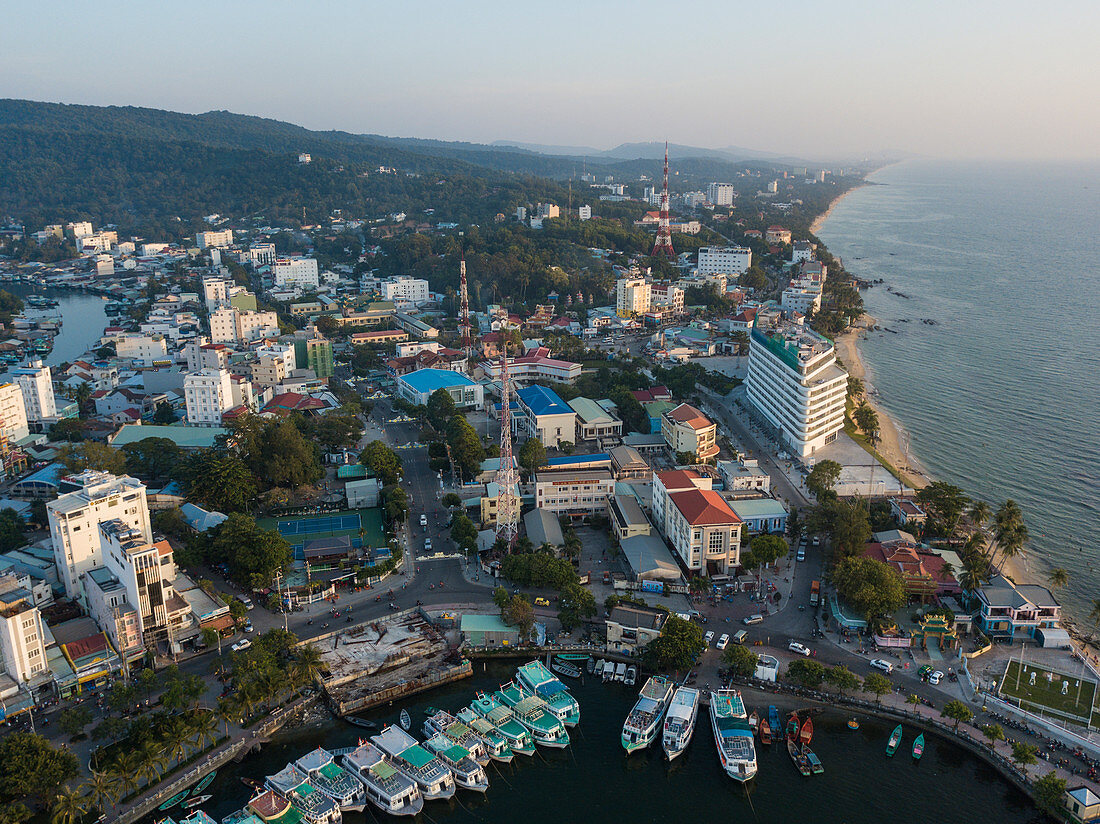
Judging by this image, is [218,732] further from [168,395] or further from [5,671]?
[168,395]

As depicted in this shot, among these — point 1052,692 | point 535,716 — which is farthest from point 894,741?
point 535,716

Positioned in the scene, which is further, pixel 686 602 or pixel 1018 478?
pixel 1018 478

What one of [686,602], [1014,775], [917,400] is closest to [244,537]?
[686,602]

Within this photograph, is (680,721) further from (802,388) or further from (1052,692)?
(802,388)

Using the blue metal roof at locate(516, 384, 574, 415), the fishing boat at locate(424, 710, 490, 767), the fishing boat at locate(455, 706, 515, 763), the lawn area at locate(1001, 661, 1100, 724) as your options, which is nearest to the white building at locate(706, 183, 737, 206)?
the blue metal roof at locate(516, 384, 574, 415)

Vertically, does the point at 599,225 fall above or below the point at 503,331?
above

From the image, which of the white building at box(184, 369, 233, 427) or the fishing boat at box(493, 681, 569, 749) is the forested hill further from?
the fishing boat at box(493, 681, 569, 749)
